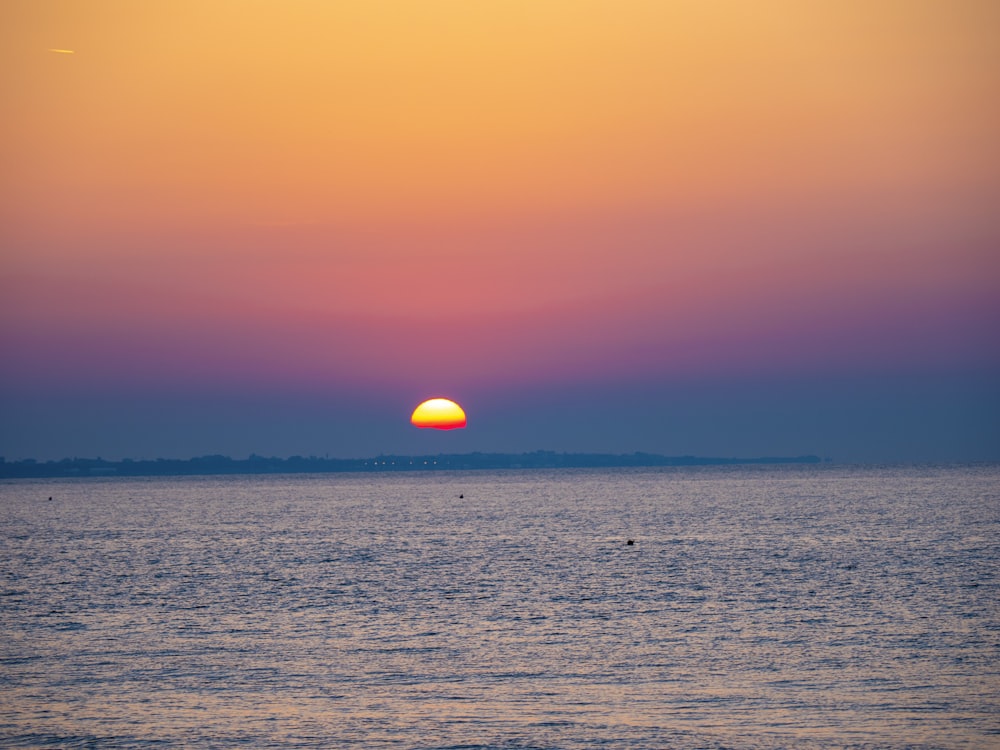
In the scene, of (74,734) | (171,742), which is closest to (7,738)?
(74,734)

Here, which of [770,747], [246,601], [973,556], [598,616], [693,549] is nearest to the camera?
[770,747]

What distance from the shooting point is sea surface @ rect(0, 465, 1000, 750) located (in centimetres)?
3366

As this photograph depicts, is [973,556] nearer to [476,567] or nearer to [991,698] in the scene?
[476,567]

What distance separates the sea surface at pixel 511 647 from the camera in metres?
33.7

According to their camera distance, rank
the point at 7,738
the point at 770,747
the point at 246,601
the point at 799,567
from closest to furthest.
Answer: the point at 770,747, the point at 7,738, the point at 246,601, the point at 799,567

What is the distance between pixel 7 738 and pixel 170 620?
84.5ft

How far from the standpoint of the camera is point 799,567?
81.4 metres

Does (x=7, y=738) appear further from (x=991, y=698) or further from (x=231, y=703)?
(x=991, y=698)

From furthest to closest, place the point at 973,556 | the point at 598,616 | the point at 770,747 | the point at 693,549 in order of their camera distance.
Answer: the point at 693,549 → the point at 973,556 → the point at 598,616 → the point at 770,747

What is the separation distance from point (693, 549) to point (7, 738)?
73.3 meters

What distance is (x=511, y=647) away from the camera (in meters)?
47.0

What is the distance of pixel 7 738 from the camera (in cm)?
3300

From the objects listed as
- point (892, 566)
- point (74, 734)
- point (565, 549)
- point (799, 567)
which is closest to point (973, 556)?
point (892, 566)

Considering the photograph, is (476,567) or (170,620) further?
(476,567)
